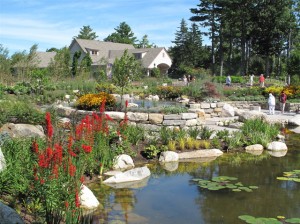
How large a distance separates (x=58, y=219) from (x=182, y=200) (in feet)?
9.47

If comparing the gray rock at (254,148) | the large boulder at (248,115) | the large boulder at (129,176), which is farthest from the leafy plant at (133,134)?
the large boulder at (248,115)

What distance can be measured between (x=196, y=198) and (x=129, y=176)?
1699 millimetres

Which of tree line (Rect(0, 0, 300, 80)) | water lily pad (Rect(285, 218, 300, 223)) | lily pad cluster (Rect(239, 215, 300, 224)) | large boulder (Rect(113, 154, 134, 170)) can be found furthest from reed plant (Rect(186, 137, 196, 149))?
tree line (Rect(0, 0, 300, 80))

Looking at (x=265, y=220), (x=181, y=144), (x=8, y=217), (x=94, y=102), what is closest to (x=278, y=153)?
(x=181, y=144)

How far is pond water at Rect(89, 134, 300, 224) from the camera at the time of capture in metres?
6.47

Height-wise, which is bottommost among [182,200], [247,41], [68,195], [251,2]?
[182,200]

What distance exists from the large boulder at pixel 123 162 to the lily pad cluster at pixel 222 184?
72.4 inches

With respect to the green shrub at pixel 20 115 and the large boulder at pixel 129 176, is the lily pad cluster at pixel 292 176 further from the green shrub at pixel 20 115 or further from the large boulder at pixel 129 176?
the green shrub at pixel 20 115

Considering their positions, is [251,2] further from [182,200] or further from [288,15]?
[182,200]

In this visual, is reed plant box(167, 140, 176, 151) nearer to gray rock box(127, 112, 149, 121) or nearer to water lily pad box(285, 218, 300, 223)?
gray rock box(127, 112, 149, 121)

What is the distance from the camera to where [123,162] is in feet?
31.3

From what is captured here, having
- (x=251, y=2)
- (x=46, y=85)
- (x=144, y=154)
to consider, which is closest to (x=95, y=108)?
(x=144, y=154)

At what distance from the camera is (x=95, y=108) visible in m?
13.4

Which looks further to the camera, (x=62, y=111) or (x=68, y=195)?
(x=62, y=111)
